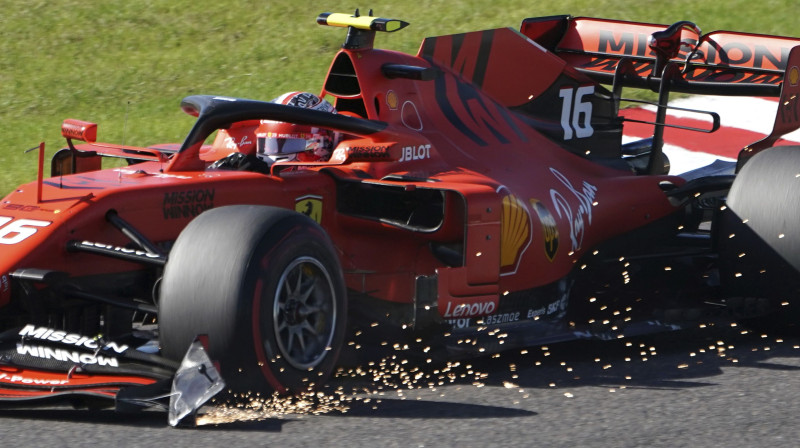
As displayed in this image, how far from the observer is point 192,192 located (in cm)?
520

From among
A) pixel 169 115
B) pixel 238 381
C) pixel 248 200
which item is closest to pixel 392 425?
pixel 238 381

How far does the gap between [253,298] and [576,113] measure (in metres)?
3.13

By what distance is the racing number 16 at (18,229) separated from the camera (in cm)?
485

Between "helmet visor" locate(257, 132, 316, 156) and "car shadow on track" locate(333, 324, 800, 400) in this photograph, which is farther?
"helmet visor" locate(257, 132, 316, 156)

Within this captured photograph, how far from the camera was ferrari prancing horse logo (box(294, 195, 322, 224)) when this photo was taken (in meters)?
5.45

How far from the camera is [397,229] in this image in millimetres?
5652

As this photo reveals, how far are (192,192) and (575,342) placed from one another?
214 cm

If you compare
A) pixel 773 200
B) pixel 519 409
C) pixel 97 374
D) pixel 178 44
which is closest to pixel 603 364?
pixel 519 409

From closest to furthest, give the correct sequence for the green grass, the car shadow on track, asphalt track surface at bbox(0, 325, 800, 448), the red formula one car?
asphalt track surface at bbox(0, 325, 800, 448) < the red formula one car < the car shadow on track < the green grass

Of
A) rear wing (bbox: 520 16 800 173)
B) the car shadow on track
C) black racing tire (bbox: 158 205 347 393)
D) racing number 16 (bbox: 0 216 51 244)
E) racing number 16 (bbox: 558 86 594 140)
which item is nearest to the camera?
black racing tire (bbox: 158 205 347 393)

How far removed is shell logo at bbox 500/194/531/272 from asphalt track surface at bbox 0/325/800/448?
441mm

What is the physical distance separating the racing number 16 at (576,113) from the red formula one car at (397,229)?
0.6 inches

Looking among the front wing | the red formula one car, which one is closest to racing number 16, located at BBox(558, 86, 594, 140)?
the red formula one car

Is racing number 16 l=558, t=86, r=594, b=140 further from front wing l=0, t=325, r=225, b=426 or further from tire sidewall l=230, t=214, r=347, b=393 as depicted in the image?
front wing l=0, t=325, r=225, b=426
